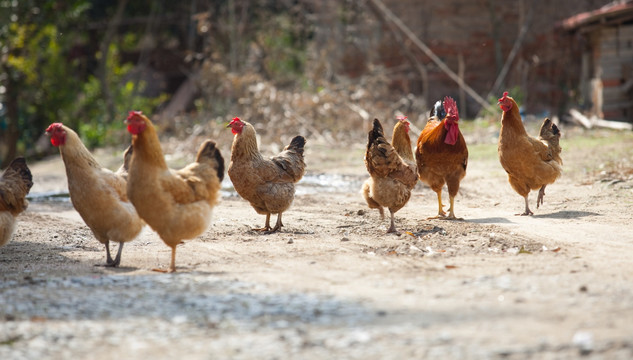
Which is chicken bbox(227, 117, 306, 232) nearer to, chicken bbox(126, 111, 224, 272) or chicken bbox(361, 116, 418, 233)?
chicken bbox(361, 116, 418, 233)

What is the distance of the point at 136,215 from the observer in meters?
6.43

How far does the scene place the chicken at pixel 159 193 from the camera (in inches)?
231

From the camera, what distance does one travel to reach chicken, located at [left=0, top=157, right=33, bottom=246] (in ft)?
22.6

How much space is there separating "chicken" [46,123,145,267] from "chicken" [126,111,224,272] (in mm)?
425

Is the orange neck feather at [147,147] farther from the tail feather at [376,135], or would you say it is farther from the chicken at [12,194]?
the tail feather at [376,135]

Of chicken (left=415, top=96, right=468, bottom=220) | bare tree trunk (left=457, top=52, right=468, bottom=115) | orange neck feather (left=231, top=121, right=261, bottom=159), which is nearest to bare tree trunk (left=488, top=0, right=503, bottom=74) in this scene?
bare tree trunk (left=457, top=52, right=468, bottom=115)

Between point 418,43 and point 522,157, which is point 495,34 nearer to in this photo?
point 418,43

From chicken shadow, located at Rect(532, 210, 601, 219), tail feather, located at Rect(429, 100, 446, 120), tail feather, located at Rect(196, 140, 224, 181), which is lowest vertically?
chicken shadow, located at Rect(532, 210, 601, 219)

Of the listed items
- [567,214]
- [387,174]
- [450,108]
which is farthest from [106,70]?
[567,214]

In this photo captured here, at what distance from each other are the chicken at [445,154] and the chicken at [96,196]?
378 centimetres

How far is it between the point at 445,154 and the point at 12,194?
496cm

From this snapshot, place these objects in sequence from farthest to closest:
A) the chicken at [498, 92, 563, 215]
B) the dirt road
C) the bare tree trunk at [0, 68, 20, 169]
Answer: the bare tree trunk at [0, 68, 20, 169], the chicken at [498, 92, 563, 215], the dirt road

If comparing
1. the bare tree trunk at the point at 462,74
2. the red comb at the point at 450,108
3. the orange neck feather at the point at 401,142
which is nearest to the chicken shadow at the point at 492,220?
the orange neck feather at the point at 401,142

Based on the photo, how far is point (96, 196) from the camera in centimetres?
621
